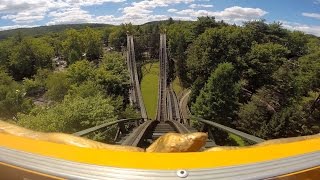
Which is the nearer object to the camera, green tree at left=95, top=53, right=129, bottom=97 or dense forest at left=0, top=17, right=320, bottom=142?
dense forest at left=0, top=17, right=320, bottom=142

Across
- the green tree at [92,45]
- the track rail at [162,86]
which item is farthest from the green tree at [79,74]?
the green tree at [92,45]

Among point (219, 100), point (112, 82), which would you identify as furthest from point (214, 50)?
point (112, 82)

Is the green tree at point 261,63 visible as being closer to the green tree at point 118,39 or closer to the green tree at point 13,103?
the green tree at point 13,103

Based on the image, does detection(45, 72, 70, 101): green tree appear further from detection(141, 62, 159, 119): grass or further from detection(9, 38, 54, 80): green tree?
detection(9, 38, 54, 80): green tree

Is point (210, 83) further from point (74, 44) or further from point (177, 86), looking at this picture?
point (74, 44)

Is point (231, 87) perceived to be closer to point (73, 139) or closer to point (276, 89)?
point (276, 89)

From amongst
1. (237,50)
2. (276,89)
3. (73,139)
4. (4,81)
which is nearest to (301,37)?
(237,50)

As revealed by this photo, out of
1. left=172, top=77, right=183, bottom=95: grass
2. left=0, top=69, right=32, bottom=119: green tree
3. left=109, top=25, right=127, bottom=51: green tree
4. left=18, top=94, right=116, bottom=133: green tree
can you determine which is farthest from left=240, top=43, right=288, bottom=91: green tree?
left=109, top=25, right=127, bottom=51: green tree
